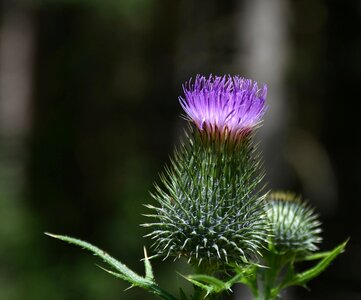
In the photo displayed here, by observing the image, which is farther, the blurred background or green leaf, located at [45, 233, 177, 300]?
the blurred background

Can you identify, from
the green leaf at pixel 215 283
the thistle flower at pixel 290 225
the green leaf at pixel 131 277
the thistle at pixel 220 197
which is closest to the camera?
the green leaf at pixel 215 283

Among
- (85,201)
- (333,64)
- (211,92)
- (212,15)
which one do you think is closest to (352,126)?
(333,64)

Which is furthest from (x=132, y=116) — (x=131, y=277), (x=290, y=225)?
(x=131, y=277)

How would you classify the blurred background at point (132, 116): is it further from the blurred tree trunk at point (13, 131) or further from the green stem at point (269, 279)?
the green stem at point (269, 279)

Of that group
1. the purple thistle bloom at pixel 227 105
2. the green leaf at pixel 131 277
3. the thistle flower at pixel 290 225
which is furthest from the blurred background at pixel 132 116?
the green leaf at pixel 131 277

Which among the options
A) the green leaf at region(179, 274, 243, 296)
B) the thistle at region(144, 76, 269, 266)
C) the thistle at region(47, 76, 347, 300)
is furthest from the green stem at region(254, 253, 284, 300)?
the green leaf at region(179, 274, 243, 296)

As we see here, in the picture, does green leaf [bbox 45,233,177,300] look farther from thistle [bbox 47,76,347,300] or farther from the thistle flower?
the thistle flower

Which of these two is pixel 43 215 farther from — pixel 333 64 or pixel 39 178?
pixel 333 64
